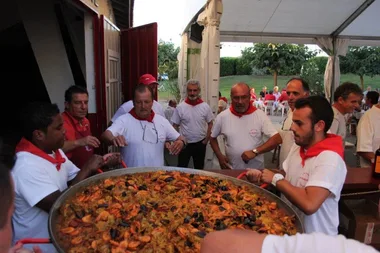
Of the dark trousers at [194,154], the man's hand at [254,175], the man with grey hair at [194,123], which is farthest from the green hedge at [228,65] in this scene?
the man's hand at [254,175]

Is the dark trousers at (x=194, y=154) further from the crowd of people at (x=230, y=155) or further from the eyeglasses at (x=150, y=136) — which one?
the eyeglasses at (x=150, y=136)

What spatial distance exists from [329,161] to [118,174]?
5.20ft

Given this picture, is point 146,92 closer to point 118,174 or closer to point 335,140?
point 118,174

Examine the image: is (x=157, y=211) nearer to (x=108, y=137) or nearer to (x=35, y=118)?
(x=35, y=118)

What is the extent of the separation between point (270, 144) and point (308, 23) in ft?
24.1

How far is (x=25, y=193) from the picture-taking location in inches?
69.5

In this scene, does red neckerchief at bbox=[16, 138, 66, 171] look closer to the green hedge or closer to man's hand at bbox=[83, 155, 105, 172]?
man's hand at bbox=[83, 155, 105, 172]

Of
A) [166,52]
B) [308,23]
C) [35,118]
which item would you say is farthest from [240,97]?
[166,52]

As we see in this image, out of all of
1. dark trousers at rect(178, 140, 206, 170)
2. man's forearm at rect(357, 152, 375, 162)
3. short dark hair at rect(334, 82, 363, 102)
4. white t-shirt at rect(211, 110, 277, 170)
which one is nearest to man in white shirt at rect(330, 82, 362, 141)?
short dark hair at rect(334, 82, 363, 102)

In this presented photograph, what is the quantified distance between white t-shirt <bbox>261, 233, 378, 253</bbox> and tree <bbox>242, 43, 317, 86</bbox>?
2562 centimetres

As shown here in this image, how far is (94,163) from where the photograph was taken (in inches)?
94.4

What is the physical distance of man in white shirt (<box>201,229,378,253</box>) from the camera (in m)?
0.82

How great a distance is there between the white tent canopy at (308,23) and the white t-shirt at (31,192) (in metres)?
6.22

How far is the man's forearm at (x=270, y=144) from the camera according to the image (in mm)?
3477
